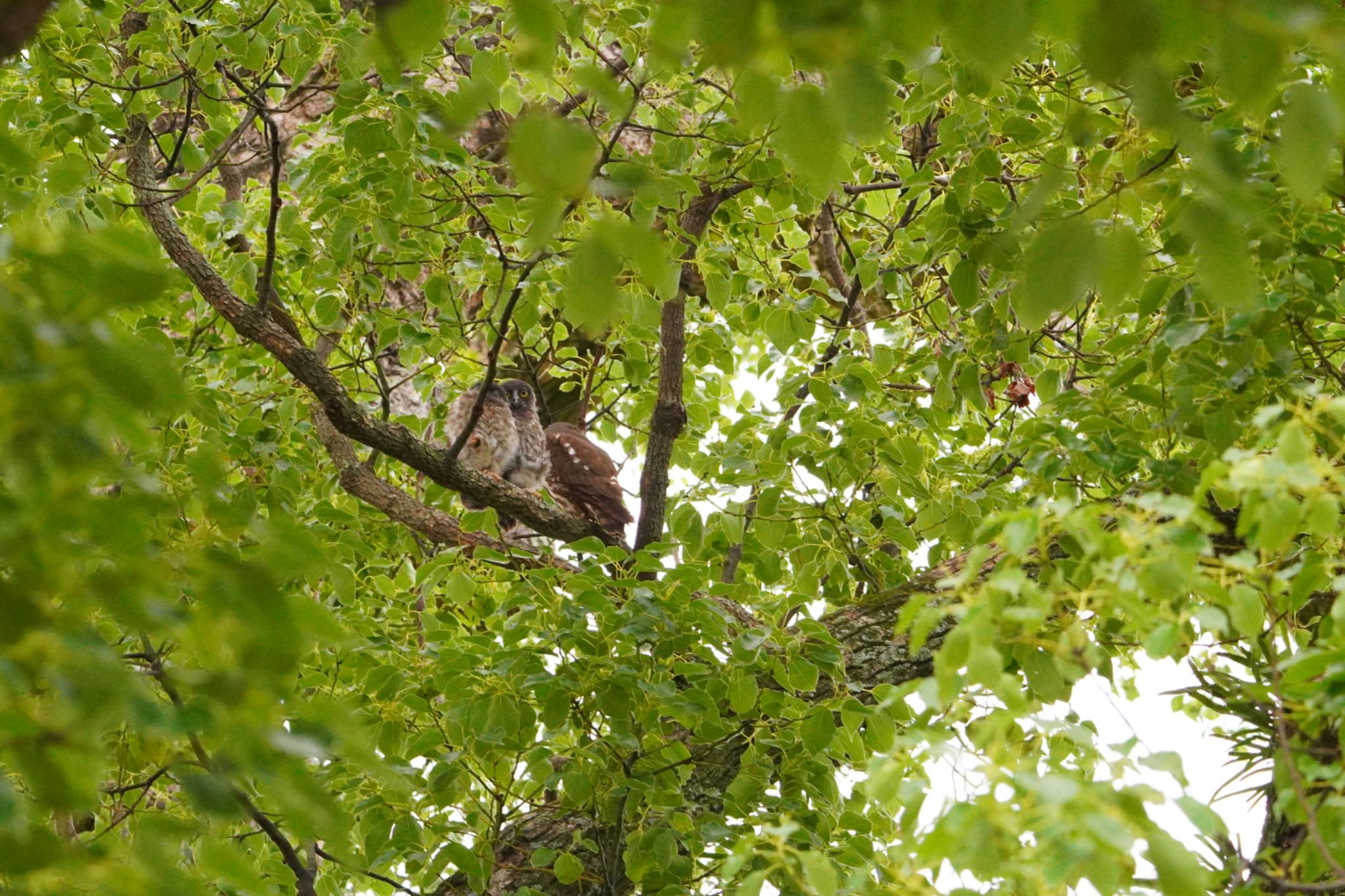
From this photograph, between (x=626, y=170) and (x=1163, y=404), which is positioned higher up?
(x=1163, y=404)

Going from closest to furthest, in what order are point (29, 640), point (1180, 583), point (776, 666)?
point (29, 640)
point (1180, 583)
point (776, 666)

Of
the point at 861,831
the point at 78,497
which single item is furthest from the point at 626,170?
the point at 861,831

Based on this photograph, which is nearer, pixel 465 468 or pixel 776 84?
pixel 776 84

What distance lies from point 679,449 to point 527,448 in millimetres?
1168

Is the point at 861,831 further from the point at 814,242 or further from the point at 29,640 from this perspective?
the point at 814,242

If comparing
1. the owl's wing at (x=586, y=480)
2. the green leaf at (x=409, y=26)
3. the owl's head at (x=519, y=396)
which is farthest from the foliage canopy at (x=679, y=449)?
the owl's head at (x=519, y=396)

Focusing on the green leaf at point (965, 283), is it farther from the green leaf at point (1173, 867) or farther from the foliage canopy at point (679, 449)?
the green leaf at point (1173, 867)

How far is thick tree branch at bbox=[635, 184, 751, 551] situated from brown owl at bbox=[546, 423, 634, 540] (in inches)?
70.5

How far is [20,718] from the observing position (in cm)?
112

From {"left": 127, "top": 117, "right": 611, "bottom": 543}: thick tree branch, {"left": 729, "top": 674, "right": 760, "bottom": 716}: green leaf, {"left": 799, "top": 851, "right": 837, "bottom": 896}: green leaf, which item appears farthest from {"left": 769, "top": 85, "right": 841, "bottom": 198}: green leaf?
{"left": 127, "top": 117, "right": 611, "bottom": 543}: thick tree branch

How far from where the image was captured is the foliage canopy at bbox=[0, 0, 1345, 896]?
1.11m

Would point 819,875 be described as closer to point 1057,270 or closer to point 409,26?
point 1057,270

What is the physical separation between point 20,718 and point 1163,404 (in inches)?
101

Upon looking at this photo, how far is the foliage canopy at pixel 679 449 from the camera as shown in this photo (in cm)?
111
